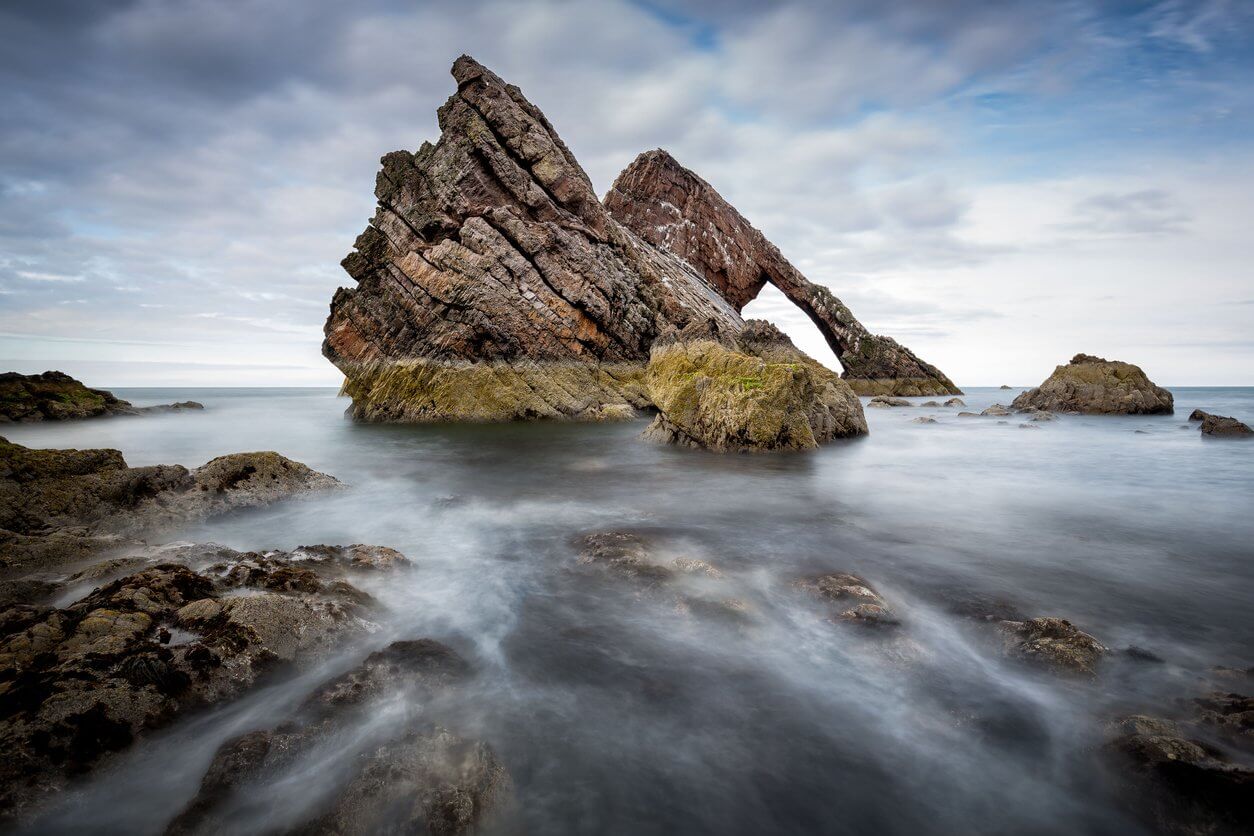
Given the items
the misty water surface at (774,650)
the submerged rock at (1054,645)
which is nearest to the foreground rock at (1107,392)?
the misty water surface at (774,650)

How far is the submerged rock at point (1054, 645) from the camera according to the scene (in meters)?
3.89

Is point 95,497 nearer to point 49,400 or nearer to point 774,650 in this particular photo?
point 774,650

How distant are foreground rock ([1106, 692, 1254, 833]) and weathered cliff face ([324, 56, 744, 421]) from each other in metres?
23.8

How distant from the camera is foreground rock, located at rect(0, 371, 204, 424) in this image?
27.1m

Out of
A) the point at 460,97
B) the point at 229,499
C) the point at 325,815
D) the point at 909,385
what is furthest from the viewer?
the point at 909,385

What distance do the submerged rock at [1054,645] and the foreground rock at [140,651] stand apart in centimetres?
513

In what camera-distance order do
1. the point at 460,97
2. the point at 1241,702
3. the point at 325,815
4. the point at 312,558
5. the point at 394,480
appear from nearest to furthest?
the point at 325,815 < the point at 1241,702 < the point at 312,558 < the point at 394,480 < the point at 460,97

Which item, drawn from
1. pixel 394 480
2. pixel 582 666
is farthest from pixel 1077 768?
pixel 394 480

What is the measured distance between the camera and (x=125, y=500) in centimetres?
709

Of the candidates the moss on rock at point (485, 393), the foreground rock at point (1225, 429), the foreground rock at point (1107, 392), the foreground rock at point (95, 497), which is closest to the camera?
the foreground rock at point (95, 497)

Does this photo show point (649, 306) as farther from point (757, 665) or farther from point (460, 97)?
point (757, 665)

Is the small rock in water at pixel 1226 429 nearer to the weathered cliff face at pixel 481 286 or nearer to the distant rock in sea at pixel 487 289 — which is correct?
the distant rock in sea at pixel 487 289

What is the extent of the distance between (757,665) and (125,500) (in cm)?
805

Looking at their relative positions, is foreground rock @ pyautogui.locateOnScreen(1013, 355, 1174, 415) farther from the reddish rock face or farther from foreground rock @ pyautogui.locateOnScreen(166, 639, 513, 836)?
foreground rock @ pyautogui.locateOnScreen(166, 639, 513, 836)
